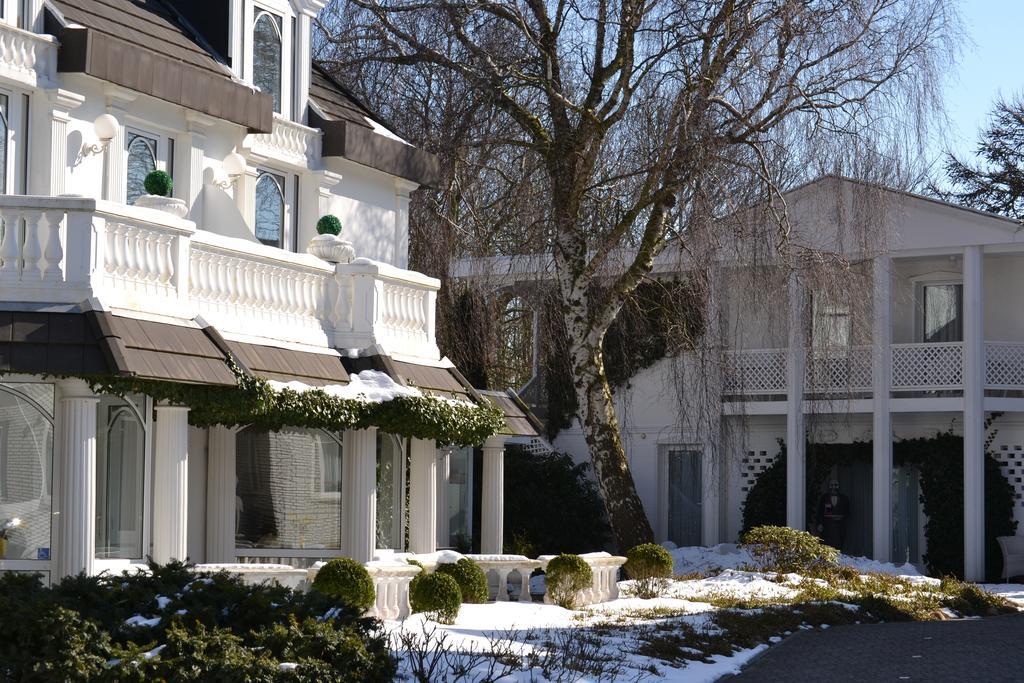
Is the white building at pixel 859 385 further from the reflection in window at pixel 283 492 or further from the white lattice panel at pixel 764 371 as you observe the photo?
the reflection in window at pixel 283 492

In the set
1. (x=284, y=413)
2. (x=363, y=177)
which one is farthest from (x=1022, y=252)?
(x=284, y=413)

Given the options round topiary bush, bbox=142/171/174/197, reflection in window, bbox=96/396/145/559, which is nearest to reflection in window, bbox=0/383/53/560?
reflection in window, bbox=96/396/145/559

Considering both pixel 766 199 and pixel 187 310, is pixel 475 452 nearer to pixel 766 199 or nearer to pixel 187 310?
pixel 766 199

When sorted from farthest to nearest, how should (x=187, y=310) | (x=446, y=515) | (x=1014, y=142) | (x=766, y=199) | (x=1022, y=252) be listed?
(x=1014, y=142)
(x=1022, y=252)
(x=446, y=515)
(x=766, y=199)
(x=187, y=310)

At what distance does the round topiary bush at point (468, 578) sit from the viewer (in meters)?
18.1

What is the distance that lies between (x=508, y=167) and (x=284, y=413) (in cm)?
752

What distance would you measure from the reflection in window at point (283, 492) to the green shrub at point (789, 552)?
871 cm

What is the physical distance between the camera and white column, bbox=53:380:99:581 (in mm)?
13828

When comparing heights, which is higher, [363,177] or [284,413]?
[363,177]

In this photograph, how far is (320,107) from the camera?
21328mm

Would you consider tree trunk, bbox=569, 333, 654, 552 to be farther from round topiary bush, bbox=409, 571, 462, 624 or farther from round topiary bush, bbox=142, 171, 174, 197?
Answer: round topiary bush, bbox=142, 171, 174, 197

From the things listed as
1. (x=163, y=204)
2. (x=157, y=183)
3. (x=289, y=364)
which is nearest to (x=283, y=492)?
(x=289, y=364)

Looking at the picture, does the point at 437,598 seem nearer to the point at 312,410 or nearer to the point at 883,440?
the point at 312,410

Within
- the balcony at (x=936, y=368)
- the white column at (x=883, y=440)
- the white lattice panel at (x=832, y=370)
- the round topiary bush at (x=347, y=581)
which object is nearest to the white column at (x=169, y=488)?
the round topiary bush at (x=347, y=581)
